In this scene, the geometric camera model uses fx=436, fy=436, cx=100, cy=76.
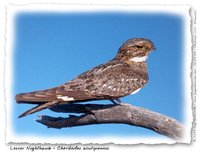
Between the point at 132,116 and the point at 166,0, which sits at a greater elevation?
the point at 166,0

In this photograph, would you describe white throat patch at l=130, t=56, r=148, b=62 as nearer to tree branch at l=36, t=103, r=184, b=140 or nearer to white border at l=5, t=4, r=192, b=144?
white border at l=5, t=4, r=192, b=144

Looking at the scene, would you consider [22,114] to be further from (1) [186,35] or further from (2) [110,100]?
(1) [186,35]

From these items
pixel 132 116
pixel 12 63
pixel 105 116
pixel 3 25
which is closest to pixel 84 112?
pixel 105 116

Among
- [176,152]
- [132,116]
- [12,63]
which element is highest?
[12,63]

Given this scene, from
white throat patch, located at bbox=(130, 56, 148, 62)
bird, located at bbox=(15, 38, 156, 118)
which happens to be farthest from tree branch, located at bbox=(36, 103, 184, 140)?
white throat patch, located at bbox=(130, 56, 148, 62)

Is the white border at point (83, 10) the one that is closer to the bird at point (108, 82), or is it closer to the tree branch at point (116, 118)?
the tree branch at point (116, 118)

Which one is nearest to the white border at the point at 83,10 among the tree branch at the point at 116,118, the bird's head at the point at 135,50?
the tree branch at the point at 116,118
